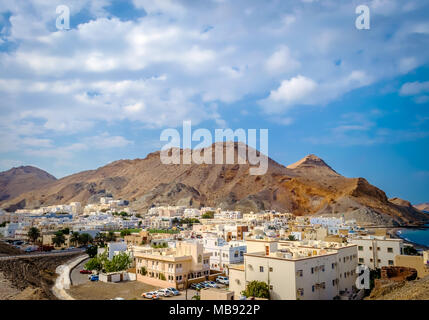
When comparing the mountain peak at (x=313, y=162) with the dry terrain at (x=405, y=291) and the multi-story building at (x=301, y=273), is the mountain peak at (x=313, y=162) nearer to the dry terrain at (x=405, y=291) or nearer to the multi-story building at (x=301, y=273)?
the multi-story building at (x=301, y=273)

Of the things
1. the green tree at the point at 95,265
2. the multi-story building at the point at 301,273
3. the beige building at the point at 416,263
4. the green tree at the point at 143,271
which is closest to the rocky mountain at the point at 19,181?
the green tree at the point at 95,265

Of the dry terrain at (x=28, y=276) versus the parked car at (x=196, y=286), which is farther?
the parked car at (x=196, y=286)

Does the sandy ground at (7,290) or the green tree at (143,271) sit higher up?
the green tree at (143,271)

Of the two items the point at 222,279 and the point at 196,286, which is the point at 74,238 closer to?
the point at 222,279

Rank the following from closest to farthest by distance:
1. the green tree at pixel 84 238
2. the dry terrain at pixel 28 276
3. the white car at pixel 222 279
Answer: the dry terrain at pixel 28 276, the white car at pixel 222 279, the green tree at pixel 84 238

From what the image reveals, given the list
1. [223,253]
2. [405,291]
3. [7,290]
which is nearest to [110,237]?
[223,253]

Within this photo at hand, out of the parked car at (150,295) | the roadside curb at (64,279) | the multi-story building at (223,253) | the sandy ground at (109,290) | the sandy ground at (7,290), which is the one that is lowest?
the roadside curb at (64,279)
